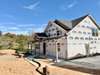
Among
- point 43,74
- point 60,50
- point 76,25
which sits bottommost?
point 43,74

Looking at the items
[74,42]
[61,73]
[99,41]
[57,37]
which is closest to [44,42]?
[57,37]

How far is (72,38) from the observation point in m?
24.5

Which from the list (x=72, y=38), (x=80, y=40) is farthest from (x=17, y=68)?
(x=80, y=40)

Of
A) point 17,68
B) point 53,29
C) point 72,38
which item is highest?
point 53,29

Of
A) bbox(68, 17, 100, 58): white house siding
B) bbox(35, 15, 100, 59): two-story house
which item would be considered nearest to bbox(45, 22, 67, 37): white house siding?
bbox(35, 15, 100, 59): two-story house

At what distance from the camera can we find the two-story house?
24.3m

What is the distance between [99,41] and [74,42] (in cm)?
660

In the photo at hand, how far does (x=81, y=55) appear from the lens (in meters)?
25.5

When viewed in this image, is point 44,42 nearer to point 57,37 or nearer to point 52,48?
point 52,48

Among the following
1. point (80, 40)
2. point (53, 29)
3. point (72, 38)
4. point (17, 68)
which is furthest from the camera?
point (53, 29)

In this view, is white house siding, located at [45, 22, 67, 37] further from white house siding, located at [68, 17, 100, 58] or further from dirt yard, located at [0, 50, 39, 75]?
dirt yard, located at [0, 50, 39, 75]

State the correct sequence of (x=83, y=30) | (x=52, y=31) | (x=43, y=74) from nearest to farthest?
(x=43, y=74) < (x=83, y=30) < (x=52, y=31)

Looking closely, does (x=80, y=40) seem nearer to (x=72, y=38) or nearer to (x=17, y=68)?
(x=72, y=38)

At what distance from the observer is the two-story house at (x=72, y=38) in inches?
957
